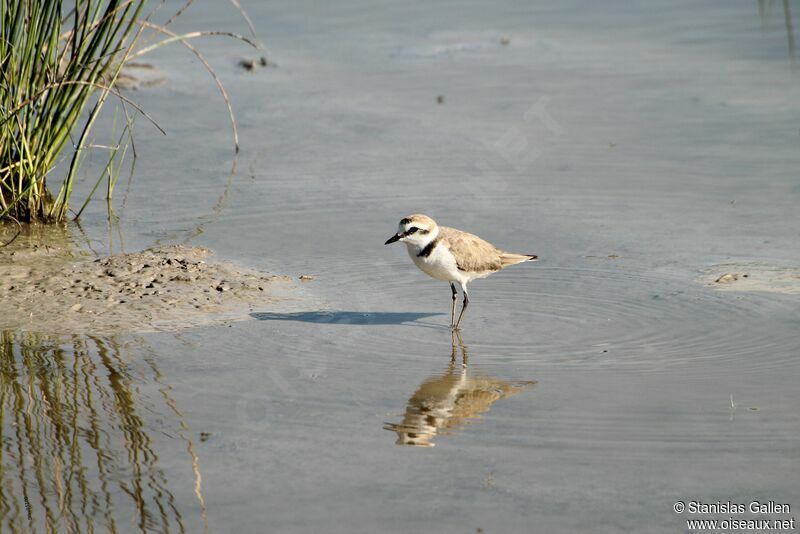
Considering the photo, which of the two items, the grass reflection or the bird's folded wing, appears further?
the bird's folded wing

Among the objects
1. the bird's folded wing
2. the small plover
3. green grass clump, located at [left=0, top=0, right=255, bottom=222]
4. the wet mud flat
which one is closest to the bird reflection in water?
the small plover

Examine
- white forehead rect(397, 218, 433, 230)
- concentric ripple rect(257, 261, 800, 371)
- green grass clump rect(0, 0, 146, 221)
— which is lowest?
concentric ripple rect(257, 261, 800, 371)

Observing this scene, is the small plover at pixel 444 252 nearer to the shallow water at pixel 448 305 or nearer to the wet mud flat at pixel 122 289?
the shallow water at pixel 448 305

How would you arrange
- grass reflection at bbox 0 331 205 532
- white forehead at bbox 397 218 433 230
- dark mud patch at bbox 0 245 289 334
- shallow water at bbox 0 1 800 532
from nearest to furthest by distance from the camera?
grass reflection at bbox 0 331 205 532 → shallow water at bbox 0 1 800 532 → dark mud patch at bbox 0 245 289 334 → white forehead at bbox 397 218 433 230

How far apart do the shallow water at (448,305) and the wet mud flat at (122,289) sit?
266 mm

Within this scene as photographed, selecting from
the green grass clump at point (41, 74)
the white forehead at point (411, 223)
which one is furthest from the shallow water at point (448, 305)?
the green grass clump at point (41, 74)

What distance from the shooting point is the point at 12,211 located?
904 cm

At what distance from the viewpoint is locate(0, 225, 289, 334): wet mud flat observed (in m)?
7.43

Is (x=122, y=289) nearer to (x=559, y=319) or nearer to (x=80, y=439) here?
(x=80, y=439)

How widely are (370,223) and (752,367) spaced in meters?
3.63

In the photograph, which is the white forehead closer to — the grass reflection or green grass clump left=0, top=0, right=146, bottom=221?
the grass reflection

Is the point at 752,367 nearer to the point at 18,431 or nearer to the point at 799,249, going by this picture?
the point at 799,249

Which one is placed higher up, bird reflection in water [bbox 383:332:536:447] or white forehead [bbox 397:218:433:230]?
white forehead [bbox 397:218:433:230]

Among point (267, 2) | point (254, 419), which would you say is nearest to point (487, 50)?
point (267, 2)
